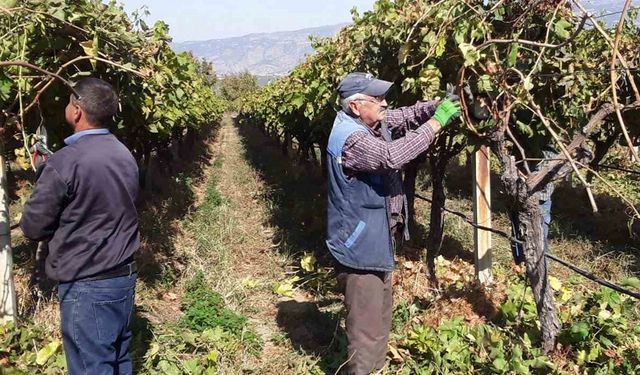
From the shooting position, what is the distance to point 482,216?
4.45 metres

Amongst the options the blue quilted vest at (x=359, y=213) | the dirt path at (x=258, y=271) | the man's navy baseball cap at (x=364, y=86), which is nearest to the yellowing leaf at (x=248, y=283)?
the dirt path at (x=258, y=271)

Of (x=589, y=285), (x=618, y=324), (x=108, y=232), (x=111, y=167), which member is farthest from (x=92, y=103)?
(x=589, y=285)

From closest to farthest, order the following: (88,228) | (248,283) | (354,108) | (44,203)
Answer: (44,203) < (88,228) < (354,108) < (248,283)

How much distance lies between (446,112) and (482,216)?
6.19 feet

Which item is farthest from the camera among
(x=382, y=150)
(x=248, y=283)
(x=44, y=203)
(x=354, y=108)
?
(x=248, y=283)

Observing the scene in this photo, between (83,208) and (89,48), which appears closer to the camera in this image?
(83,208)

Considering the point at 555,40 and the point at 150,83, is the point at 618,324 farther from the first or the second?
the point at 150,83

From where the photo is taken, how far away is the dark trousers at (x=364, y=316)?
2982mm

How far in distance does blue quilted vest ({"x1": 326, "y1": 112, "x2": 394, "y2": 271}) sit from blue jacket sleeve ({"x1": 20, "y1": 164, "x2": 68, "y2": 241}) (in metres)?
1.37

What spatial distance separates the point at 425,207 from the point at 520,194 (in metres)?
5.57

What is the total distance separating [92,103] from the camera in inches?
99.0

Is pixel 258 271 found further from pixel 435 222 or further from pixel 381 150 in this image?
pixel 381 150

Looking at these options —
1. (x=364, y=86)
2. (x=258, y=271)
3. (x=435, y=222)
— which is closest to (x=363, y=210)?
(x=364, y=86)

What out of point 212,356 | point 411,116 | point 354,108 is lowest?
point 212,356
